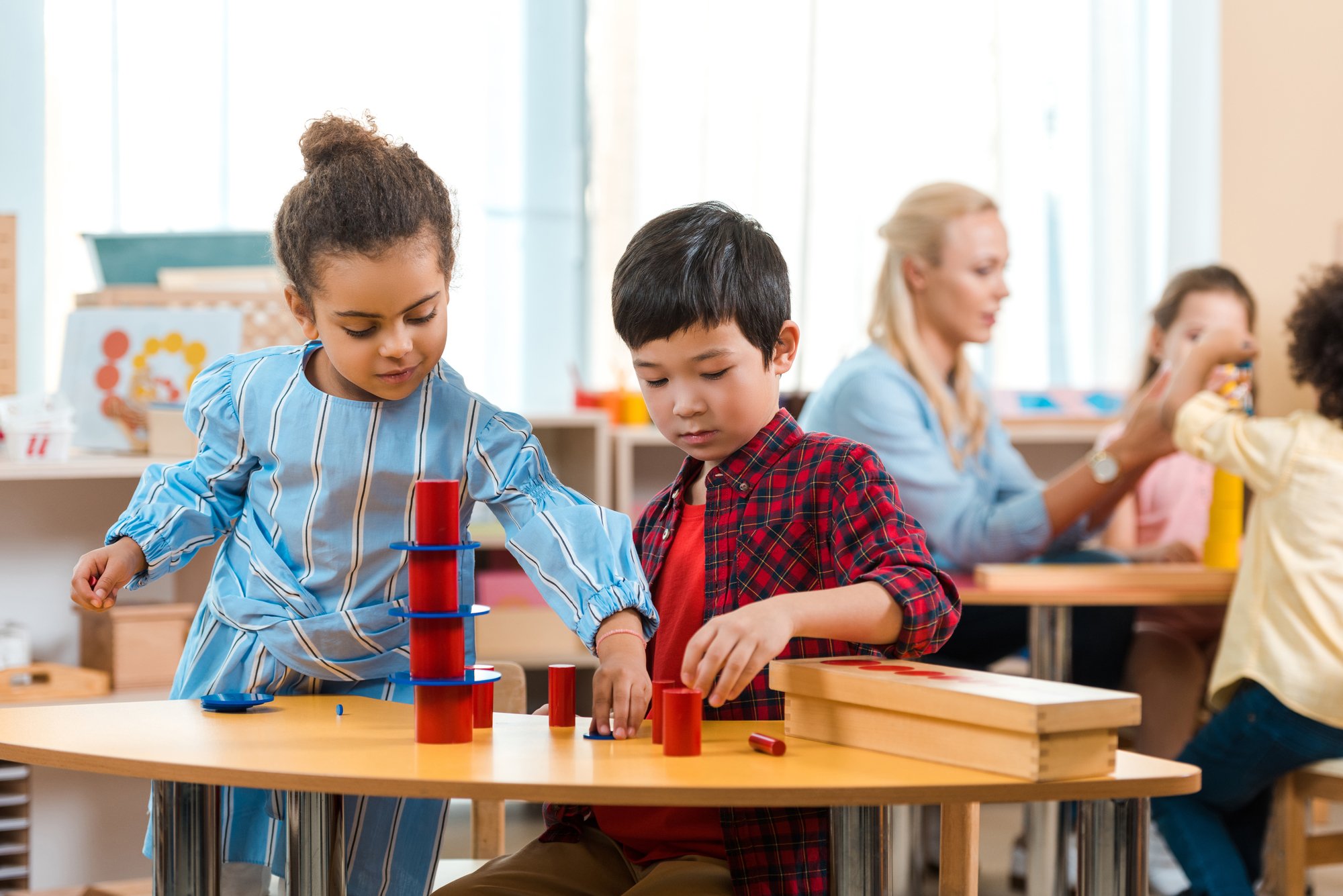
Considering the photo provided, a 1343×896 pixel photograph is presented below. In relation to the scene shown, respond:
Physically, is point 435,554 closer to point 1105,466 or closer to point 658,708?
point 658,708

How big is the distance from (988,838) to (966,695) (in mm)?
2667

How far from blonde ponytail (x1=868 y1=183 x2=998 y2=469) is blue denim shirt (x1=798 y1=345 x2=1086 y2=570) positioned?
4 cm

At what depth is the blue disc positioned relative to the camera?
139 cm

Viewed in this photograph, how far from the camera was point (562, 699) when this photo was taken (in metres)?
1.32

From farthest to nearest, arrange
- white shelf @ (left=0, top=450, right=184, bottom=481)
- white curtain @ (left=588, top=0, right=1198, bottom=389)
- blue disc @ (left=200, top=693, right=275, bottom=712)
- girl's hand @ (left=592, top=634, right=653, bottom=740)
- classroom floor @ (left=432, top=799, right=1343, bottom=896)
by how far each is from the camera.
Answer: white curtain @ (left=588, top=0, right=1198, bottom=389) → classroom floor @ (left=432, top=799, right=1343, bottom=896) → white shelf @ (left=0, top=450, right=184, bottom=481) → blue disc @ (left=200, top=693, right=275, bottom=712) → girl's hand @ (left=592, top=634, right=653, bottom=740)

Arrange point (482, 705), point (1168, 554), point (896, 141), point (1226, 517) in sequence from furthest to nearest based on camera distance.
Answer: point (896, 141) → point (1168, 554) → point (1226, 517) → point (482, 705)

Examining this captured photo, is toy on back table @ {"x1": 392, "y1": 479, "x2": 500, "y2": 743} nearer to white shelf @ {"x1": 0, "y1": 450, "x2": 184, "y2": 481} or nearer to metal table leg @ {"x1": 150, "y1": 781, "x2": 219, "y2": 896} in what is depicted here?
metal table leg @ {"x1": 150, "y1": 781, "x2": 219, "y2": 896}

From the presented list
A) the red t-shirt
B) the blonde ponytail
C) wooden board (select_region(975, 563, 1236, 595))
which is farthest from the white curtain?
the red t-shirt

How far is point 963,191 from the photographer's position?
3.06 meters

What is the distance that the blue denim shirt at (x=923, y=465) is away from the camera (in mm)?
2842

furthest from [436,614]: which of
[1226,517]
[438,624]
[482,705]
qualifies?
[1226,517]

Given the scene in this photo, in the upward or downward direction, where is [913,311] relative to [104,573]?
upward

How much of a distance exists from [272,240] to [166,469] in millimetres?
296

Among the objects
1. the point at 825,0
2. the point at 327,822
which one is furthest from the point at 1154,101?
the point at 327,822
